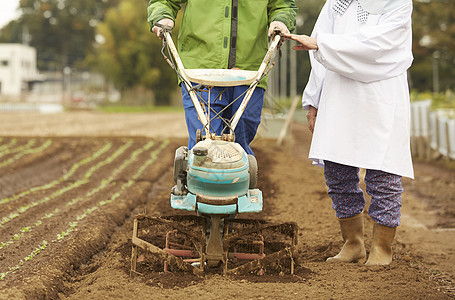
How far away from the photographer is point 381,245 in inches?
155

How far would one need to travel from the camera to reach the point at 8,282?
3418mm

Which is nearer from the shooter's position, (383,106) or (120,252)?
(383,106)

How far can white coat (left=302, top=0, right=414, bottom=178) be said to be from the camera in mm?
3750

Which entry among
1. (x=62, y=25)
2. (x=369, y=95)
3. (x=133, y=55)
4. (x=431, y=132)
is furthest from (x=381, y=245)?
(x=62, y=25)

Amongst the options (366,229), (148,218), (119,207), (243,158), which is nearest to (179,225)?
(148,218)

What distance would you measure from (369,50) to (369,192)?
91 cm

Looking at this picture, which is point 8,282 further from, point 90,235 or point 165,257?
point 90,235

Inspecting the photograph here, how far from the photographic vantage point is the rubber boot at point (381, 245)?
12.8 ft

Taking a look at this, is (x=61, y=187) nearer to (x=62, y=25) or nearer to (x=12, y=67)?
(x=12, y=67)

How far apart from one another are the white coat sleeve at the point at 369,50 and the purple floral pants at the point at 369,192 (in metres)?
0.62

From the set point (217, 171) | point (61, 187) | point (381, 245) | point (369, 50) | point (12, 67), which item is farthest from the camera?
point (12, 67)

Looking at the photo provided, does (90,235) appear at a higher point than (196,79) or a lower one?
lower

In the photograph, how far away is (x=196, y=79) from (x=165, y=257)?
3.42 ft

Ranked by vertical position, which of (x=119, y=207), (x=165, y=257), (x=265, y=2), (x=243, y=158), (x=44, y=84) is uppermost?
(x=265, y=2)
